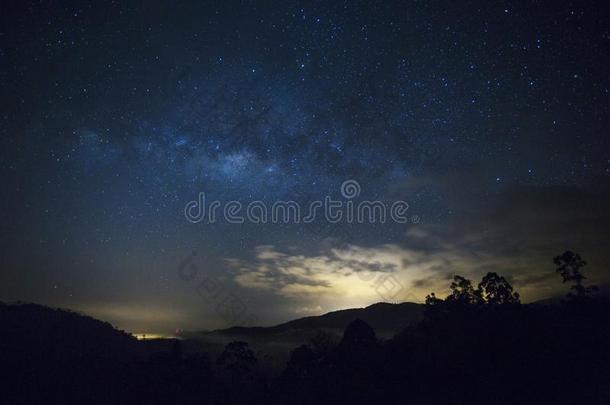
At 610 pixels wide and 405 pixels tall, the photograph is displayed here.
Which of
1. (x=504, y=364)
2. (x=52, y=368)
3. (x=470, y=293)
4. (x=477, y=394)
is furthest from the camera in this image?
(x=52, y=368)

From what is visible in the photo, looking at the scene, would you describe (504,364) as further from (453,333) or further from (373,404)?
(373,404)

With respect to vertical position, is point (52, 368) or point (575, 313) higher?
point (575, 313)

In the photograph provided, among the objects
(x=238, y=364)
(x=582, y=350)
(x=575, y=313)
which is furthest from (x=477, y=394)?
(x=238, y=364)

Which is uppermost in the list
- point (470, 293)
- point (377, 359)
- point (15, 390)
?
point (470, 293)

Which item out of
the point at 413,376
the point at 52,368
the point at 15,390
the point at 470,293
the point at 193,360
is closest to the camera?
the point at 413,376

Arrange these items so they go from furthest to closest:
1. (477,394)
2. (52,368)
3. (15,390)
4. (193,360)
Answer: (52,368)
(15,390)
(193,360)
(477,394)

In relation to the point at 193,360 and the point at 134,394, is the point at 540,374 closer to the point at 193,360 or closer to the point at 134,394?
the point at 193,360

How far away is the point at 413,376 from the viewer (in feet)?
156

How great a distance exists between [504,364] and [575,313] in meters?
25.6

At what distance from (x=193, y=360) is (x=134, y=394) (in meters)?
13.7

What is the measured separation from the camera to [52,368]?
124 meters

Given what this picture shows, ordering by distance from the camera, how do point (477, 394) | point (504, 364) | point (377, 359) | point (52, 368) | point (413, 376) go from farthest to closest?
point (52, 368)
point (377, 359)
point (413, 376)
point (504, 364)
point (477, 394)

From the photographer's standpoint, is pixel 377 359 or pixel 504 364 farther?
pixel 377 359

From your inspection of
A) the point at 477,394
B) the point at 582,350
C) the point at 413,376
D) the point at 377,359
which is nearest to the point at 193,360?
the point at 377,359
